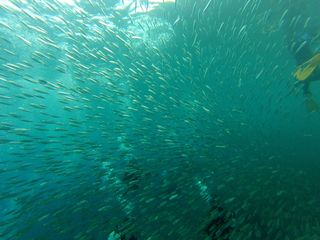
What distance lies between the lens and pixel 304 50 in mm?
9164

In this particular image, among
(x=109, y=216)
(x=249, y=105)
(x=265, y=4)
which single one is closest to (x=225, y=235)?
(x=109, y=216)

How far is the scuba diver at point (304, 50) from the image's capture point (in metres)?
3.70

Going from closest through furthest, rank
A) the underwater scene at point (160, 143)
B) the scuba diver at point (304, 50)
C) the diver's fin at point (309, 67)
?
the diver's fin at point (309, 67)
the scuba diver at point (304, 50)
the underwater scene at point (160, 143)

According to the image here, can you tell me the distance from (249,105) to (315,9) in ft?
22.2

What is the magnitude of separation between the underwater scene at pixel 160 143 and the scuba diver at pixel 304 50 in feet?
0.16

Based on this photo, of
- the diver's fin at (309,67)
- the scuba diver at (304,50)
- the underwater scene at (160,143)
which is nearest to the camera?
the diver's fin at (309,67)

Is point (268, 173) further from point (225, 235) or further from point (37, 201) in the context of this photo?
point (37, 201)

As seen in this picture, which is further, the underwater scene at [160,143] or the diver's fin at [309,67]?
the underwater scene at [160,143]

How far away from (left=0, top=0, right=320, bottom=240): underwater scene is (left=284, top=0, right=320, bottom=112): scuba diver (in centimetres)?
5

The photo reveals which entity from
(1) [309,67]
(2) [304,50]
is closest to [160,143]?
(1) [309,67]

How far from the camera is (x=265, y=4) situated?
1042cm

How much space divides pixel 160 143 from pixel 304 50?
6.49 meters

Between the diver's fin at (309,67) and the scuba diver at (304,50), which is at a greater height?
the scuba diver at (304,50)

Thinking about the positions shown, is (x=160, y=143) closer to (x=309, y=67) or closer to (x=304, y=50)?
(x=309, y=67)
